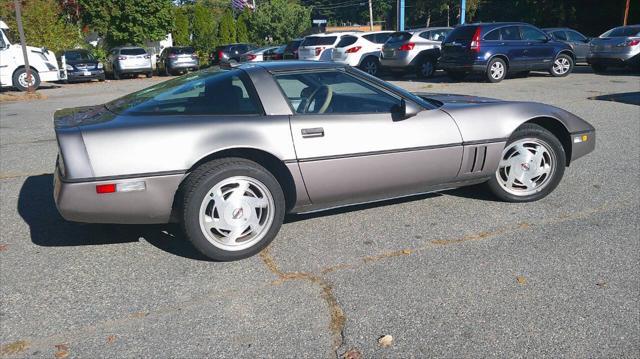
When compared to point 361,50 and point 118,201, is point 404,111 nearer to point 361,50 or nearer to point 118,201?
point 118,201

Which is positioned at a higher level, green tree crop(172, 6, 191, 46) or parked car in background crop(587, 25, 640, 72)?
green tree crop(172, 6, 191, 46)

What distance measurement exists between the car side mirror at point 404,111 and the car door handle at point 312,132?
24.6 inches

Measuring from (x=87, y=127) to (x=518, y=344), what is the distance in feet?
9.36

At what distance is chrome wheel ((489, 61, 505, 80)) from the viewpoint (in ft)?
49.2

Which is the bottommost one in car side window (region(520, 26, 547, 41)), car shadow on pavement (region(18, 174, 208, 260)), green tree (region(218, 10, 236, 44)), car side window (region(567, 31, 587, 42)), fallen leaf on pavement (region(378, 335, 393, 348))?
fallen leaf on pavement (region(378, 335, 393, 348))

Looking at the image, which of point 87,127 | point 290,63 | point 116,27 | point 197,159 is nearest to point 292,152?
point 197,159

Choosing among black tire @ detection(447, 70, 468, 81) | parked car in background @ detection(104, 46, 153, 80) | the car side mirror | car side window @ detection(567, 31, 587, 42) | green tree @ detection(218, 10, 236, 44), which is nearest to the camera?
the car side mirror

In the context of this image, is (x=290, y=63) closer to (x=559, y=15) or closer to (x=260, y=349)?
(x=260, y=349)

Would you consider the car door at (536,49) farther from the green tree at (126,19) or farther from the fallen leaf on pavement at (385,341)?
the green tree at (126,19)

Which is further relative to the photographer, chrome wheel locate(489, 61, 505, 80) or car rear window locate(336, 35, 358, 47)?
car rear window locate(336, 35, 358, 47)

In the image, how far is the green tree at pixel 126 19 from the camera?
29.0 m

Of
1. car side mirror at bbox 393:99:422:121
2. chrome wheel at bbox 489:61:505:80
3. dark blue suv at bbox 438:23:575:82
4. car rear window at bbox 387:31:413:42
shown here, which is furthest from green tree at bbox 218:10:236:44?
car side mirror at bbox 393:99:422:121

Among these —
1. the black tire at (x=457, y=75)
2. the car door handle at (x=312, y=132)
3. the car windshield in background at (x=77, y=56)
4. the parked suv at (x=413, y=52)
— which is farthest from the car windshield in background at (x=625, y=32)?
the car windshield in background at (x=77, y=56)

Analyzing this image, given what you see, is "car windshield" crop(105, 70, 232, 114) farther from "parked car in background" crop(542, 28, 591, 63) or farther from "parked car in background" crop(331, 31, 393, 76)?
"parked car in background" crop(542, 28, 591, 63)
